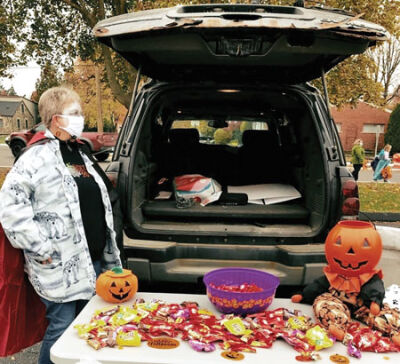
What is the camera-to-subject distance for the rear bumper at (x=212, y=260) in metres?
3.04

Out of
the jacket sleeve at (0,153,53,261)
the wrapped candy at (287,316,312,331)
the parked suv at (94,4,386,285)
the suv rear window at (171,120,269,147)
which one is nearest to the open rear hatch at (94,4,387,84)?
the parked suv at (94,4,386,285)

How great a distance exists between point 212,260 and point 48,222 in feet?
4.16

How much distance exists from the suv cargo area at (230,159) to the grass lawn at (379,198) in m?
4.69

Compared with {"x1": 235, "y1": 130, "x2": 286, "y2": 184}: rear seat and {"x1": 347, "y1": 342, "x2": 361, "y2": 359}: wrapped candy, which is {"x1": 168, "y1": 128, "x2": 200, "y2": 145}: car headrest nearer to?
{"x1": 235, "y1": 130, "x2": 286, "y2": 184}: rear seat

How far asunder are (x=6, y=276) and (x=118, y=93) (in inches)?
434

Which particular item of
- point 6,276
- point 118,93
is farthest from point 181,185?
point 118,93

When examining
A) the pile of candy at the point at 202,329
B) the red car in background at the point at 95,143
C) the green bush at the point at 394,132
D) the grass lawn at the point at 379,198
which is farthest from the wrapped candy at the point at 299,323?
the green bush at the point at 394,132

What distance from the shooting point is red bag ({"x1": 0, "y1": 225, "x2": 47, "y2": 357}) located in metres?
2.38

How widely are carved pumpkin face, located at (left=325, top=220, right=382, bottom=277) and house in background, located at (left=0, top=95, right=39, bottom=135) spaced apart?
286 feet

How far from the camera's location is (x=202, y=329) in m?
1.76

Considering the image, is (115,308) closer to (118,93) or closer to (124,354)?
(124,354)

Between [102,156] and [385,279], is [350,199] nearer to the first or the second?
[385,279]

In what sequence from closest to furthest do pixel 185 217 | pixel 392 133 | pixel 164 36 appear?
pixel 164 36
pixel 185 217
pixel 392 133

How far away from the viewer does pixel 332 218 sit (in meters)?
3.20
